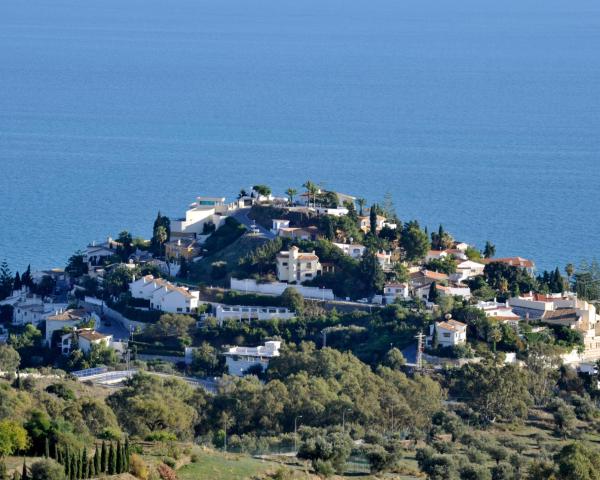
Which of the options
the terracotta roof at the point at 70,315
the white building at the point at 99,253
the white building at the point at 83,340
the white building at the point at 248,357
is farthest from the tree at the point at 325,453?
the white building at the point at 99,253

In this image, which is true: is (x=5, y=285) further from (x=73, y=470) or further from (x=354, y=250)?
(x=73, y=470)

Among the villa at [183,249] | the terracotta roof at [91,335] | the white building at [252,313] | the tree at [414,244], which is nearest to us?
the terracotta roof at [91,335]

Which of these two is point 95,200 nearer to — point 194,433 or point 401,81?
point 194,433

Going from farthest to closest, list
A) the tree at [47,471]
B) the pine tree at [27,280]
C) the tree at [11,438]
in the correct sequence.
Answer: the pine tree at [27,280]
the tree at [11,438]
the tree at [47,471]

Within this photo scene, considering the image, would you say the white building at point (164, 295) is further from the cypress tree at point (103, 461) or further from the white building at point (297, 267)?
the cypress tree at point (103, 461)

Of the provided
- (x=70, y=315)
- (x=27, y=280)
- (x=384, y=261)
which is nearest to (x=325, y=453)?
(x=384, y=261)

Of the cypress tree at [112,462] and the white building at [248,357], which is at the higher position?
the white building at [248,357]

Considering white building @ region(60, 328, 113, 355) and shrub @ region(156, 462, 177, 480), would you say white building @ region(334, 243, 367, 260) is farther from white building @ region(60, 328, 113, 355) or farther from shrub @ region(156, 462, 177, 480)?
shrub @ region(156, 462, 177, 480)

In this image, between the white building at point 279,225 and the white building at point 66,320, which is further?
the white building at point 279,225

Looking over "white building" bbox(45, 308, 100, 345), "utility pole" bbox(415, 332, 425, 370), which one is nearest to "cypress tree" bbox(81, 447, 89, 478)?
"utility pole" bbox(415, 332, 425, 370)
